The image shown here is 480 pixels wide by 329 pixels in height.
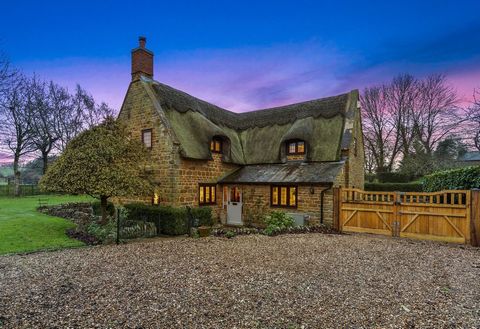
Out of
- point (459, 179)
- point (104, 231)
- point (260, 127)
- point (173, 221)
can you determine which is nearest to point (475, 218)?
point (459, 179)

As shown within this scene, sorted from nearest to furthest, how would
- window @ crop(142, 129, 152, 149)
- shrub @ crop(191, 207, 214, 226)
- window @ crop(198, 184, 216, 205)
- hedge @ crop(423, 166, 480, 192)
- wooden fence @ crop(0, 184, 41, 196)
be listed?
hedge @ crop(423, 166, 480, 192)
shrub @ crop(191, 207, 214, 226)
window @ crop(142, 129, 152, 149)
window @ crop(198, 184, 216, 205)
wooden fence @ crop(0, 184, 41, 196)

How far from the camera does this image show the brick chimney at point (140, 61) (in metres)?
17.0

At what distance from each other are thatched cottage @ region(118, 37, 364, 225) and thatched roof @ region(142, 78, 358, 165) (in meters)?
0.07

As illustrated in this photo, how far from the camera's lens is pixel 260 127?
21.0 meters

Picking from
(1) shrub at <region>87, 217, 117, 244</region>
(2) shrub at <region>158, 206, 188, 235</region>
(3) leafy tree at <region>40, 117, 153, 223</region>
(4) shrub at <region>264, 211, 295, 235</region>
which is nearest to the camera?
(1) shrub at <region>87, 217, 117, 244</region>

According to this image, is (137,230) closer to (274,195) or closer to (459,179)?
(274,195)

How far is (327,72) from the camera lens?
83.9 ft

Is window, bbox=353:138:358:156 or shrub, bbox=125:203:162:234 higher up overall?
window, bbox=353:138:358:156

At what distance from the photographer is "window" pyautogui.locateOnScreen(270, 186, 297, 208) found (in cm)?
1548

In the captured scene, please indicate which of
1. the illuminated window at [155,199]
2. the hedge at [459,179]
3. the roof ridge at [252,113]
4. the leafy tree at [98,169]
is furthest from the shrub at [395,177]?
the leafy tree at [98,169]

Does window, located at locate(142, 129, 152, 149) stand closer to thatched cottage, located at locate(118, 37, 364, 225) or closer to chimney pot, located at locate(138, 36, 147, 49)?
thatched cottage, located at locate(118, 37, 364, 225)

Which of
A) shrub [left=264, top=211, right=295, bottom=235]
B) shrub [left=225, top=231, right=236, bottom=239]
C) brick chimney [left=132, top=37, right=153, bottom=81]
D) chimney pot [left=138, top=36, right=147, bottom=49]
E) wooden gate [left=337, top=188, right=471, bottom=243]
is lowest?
shrub [left=225, top=231, right=236, bottom=239]

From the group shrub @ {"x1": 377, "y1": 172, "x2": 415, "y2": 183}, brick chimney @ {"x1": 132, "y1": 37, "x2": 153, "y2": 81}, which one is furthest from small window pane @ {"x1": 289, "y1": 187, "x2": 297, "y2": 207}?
shrub @ {"x1": 377, "y1": 172, "x2": 415, "y2": 183}

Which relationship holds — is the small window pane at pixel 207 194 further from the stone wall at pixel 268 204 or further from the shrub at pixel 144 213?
the shrub at pixel 144 213
